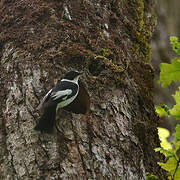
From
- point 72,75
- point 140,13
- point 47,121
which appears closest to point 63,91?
point 72,75

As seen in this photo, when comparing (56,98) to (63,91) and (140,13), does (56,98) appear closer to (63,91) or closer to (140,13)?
(63,91)

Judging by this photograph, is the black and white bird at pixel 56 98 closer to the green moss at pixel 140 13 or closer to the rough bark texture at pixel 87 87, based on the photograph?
the rough bark texture at pixel 87 87

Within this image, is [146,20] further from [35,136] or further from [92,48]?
[35,136]

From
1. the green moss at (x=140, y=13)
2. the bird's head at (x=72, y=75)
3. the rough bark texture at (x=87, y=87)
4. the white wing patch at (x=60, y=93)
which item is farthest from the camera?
the green moss at (x=140, y=13)

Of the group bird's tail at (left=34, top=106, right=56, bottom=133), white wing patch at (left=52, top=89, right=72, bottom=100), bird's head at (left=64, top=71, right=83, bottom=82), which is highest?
bird's head at (left=64, top=71, right=83, bottom=82)

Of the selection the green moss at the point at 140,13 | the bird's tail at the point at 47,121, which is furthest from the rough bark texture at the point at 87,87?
the green moss at the point at 140,13

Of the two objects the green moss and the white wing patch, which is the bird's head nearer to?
the white wing patch

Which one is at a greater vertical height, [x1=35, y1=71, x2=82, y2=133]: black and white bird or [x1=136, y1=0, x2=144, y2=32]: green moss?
[x1=136, y1=0, x2=144, y2=32]: green moss

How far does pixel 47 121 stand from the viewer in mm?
3088

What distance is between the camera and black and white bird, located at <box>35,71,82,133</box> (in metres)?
3.09

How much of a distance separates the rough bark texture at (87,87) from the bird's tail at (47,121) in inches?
2.2

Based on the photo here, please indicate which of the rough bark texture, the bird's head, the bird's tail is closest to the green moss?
the rough bark texture

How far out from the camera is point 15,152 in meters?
3.02

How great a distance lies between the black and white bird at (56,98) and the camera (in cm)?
309
